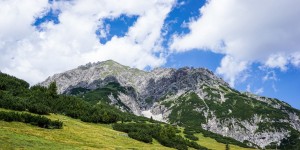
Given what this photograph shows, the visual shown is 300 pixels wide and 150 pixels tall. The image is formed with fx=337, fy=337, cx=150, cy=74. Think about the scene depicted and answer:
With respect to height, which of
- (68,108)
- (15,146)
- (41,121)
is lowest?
(15,146)

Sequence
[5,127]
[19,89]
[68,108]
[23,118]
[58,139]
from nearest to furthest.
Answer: [5,127], [58,139], [23,118], [19,89], [68,108]

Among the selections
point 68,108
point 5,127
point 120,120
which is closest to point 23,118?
point 5,127

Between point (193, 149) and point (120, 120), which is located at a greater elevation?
point (120, 120)

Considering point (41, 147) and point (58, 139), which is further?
point (58, 139)

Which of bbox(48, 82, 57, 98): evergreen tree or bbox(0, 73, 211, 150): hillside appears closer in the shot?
bbox(0, 73, 211, 150): hillside

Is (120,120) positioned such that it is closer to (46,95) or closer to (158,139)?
(46,95)

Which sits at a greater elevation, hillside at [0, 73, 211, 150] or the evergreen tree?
the evergreen tree

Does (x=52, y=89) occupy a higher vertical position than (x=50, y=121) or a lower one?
higher

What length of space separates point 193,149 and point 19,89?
67.8 m

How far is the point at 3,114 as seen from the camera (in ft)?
225

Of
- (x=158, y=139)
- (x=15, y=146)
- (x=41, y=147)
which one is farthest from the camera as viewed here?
(x=158, y=139)

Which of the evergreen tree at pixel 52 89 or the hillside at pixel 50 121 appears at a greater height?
the evergreen tree at pixel 52 89

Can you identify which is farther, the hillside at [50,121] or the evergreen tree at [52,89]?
the evergreen tree at [52,89]

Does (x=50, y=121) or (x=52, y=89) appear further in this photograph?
(x=52, y=89)
